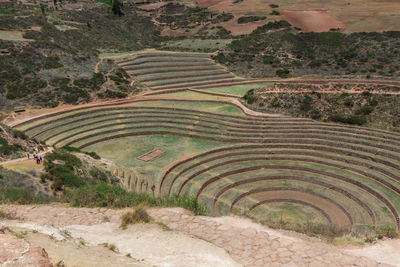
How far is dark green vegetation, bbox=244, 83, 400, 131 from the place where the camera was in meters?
31.0

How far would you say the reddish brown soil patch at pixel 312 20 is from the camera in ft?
226

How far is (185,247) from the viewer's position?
Answer: 9297mm

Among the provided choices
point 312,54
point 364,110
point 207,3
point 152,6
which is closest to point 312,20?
point 312,54

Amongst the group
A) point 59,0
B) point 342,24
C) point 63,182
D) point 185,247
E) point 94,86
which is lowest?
point 63,182

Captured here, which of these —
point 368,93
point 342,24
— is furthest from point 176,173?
point 342,24

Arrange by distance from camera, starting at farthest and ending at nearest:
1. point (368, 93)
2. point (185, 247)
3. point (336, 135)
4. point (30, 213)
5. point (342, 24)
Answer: point (342, 24) < point (368, 93) < point (336, 135) < point (30, 213) < point (185, 247)

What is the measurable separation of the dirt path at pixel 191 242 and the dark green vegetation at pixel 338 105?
2358 cm

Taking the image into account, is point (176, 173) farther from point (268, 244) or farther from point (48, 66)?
point (48, 66)

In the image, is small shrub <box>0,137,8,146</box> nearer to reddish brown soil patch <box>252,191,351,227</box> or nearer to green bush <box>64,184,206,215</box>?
green bush <box>64,184,206,215</box>

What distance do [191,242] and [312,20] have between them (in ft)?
249

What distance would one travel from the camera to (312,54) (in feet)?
200

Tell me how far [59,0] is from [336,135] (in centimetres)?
9157

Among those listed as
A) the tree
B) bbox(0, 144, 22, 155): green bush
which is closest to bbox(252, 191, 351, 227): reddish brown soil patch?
bbox(0, 144, 22, 155): green bush

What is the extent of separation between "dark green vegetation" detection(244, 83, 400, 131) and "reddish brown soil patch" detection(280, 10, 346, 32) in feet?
127
